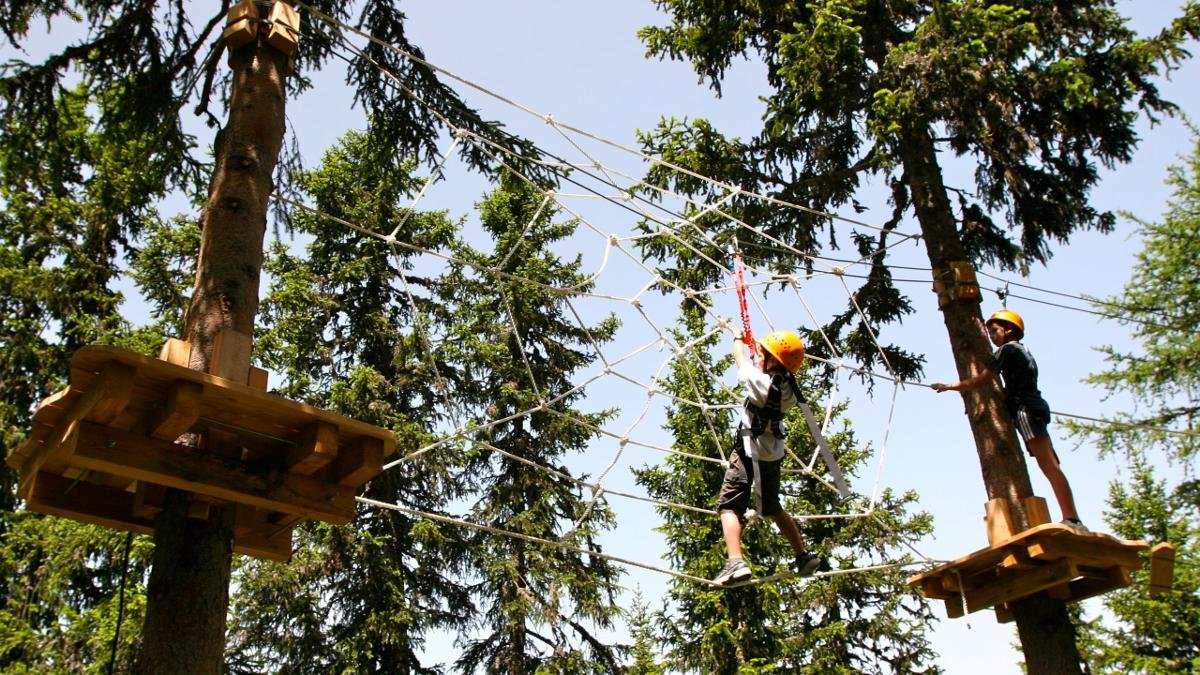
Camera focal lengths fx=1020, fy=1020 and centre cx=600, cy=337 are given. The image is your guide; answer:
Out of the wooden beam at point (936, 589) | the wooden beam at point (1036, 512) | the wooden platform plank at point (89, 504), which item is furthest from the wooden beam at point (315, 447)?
the wooden beam at point (1036, 512)

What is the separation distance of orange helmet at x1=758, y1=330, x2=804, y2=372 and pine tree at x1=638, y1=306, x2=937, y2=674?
9.90 metres

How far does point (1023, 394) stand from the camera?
6.79 meters

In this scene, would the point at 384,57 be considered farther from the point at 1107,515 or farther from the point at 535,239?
the point at 1107,515

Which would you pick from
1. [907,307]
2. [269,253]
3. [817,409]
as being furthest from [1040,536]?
[269,253]

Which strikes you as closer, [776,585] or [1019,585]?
[1019,585]

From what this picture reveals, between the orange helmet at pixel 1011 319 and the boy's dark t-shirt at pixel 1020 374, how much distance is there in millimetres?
126

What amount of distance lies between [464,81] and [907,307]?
4588 mm

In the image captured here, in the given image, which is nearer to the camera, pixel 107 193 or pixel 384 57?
pixel 384 57

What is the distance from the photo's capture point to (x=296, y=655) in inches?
558

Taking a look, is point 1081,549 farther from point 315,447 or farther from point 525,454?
point 525,454

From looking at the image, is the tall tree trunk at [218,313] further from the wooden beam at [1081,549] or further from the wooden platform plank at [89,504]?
the wooden beam at [1081,549]

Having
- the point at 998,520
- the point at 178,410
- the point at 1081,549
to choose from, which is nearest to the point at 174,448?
the point at 178,410

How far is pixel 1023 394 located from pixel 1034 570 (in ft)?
3.85

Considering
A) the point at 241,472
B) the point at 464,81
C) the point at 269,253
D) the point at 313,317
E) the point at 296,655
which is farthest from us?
the point at 269,253
